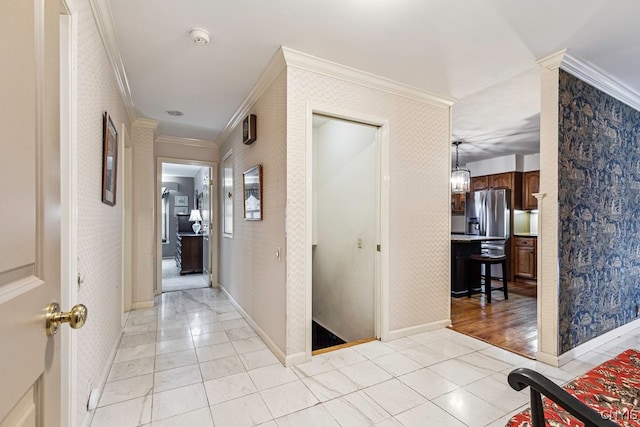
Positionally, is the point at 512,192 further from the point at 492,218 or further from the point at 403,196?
the point at 403,196

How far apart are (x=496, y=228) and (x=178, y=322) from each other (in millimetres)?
5970

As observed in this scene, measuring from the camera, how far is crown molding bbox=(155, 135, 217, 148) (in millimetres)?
4818

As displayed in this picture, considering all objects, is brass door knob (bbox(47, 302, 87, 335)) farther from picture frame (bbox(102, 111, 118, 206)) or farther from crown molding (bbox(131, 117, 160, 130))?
crown molding (bbox(131, 117, 160, 130))

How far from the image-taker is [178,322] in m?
3.54

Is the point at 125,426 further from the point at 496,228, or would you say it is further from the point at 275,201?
the point at 496,228

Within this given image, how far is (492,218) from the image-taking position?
6262mm

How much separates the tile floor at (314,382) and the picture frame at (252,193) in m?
1.27

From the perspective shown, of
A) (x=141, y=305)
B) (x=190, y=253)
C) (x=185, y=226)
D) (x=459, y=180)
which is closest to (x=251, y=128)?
(x=141, y=305)

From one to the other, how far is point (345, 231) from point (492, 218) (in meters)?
4.17

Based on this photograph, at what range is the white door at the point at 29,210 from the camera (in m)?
0.54

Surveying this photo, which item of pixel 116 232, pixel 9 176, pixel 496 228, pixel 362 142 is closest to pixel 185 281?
pixel 116 232

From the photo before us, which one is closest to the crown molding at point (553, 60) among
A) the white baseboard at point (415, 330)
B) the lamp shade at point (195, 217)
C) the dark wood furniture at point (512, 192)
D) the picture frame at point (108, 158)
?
the white baseboard at point (415, 330)

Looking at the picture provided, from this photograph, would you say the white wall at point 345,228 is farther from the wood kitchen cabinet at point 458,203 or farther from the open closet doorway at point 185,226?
the wood kitchen cabinet at point 458,203

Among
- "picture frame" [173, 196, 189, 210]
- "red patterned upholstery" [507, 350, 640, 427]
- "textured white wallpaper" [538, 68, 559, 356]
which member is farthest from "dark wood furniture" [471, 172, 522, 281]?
"picture frame" [173, 196, 189, 210]
